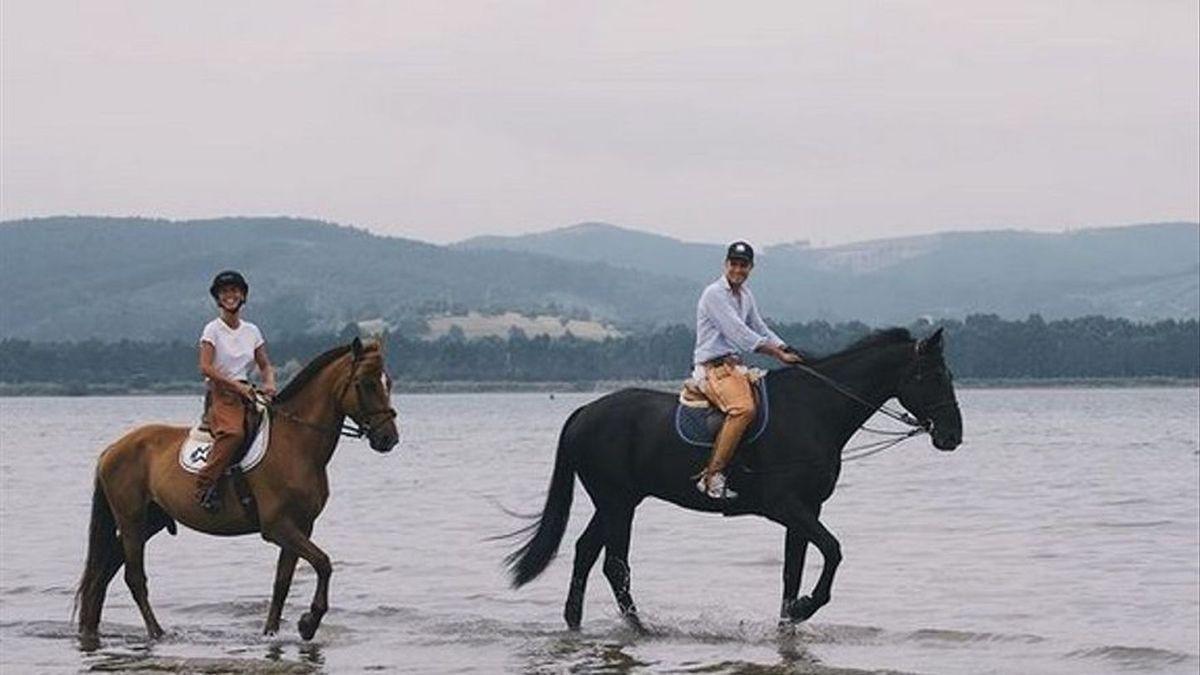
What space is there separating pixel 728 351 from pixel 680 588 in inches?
353

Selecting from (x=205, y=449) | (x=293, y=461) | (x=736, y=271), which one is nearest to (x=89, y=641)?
(x=205, y=449)

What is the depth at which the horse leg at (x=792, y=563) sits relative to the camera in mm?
16906

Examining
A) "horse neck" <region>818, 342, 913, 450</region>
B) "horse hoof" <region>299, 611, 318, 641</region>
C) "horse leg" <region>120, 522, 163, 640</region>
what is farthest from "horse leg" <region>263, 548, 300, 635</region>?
"horse neck" <region>818, 342, 913, 450</region>

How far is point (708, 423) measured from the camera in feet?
55.1

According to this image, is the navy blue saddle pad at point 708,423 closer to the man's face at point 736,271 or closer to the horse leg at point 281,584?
the man's face at point 736,271

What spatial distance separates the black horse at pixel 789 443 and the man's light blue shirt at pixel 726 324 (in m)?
0.48

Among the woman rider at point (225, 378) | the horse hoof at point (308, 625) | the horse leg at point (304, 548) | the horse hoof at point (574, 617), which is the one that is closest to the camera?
the horse leg at point (304, 548)

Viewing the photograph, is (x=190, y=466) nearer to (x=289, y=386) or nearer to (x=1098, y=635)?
(x=289, y=386)

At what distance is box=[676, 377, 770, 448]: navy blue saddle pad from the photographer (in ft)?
54.7

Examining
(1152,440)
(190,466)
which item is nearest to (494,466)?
(1152,440)

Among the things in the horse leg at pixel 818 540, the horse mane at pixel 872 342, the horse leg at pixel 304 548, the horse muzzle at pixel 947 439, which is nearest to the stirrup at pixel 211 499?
the horse leg at pixel 304 548

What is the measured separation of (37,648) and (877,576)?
40.9 feet

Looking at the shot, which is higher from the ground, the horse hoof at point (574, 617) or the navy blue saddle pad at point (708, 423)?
the navy blue saddle pad at point (708, 423)

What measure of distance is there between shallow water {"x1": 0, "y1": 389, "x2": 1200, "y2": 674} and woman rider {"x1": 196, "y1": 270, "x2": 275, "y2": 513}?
4.58 feet
